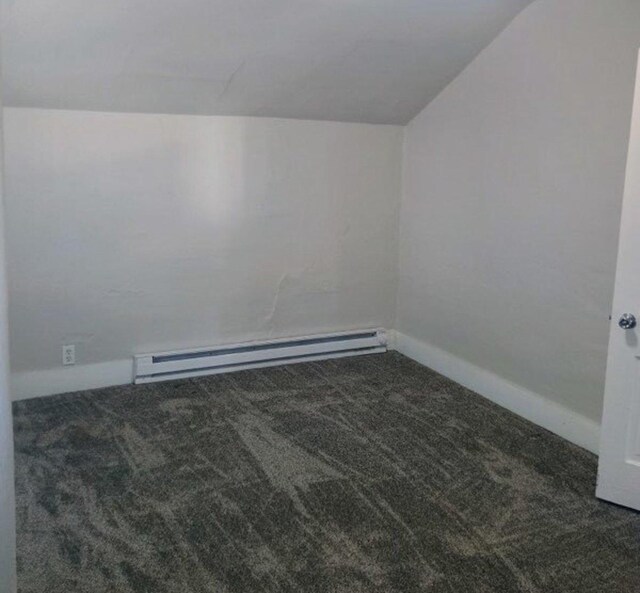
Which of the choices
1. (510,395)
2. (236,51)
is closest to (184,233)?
(236,51)

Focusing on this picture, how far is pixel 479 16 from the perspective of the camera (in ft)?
11.0

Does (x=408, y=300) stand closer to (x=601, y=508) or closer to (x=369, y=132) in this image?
(x=369, y=132)

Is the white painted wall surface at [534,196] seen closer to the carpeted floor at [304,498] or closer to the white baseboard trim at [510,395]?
the white baseboard trim at [510,395]

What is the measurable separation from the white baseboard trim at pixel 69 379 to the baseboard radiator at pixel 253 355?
0.35ft

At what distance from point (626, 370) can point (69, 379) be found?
3.13m

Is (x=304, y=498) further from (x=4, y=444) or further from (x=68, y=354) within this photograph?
(x=68, y=354)

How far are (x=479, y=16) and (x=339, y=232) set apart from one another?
68.7 inches

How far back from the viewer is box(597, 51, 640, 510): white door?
8.27 ft

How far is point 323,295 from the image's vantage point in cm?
464

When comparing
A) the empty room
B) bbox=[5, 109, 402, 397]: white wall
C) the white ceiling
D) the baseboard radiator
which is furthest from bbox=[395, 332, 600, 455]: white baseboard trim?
the white ceiling

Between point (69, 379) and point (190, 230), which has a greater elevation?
point (190, 230)

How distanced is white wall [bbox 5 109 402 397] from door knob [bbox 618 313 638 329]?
7.71 ft

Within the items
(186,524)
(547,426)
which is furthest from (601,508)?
(186,524)

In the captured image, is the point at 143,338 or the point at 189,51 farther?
the point at 143,338
